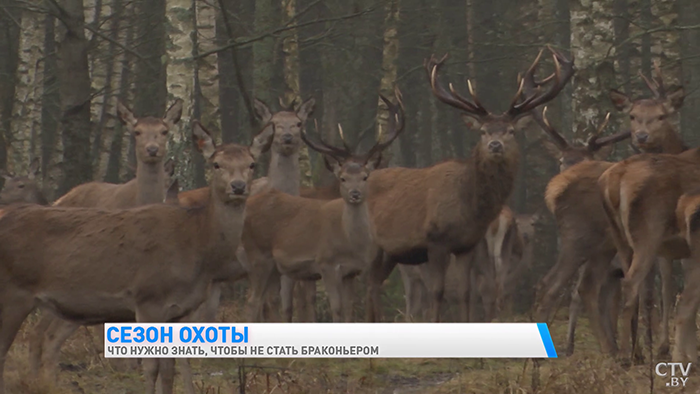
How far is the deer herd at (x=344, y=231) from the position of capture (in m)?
8.12

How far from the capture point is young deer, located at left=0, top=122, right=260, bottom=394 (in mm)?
7988

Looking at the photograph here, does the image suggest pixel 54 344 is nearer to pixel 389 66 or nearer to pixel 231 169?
pixel 231 169

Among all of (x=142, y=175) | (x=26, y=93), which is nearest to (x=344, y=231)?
(x=142, y=175)

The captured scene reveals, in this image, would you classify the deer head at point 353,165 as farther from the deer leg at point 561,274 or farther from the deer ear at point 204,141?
the deer ear at point 204,141

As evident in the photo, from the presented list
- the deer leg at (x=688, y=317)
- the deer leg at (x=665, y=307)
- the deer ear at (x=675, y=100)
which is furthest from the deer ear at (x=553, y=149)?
the deer leg at (x=688, y=317)

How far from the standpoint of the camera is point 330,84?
992 inches

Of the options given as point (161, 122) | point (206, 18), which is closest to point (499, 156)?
point (161, 122)

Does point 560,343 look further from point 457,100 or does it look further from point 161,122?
point 161,122

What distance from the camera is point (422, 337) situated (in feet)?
26.4

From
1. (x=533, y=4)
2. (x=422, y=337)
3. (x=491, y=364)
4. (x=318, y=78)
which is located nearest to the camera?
(x=422, y=337)

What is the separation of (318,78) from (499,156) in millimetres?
19485

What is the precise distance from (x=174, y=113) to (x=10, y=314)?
4.35 metres

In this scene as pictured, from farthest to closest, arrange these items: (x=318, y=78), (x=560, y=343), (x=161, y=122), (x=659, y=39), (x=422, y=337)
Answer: (x=318, y=78) → (x=659, y=39) → (x=161, y=122) → (x=560, y=343) → (x=422, y=337)

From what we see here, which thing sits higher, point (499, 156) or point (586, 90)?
point (586, 90)
